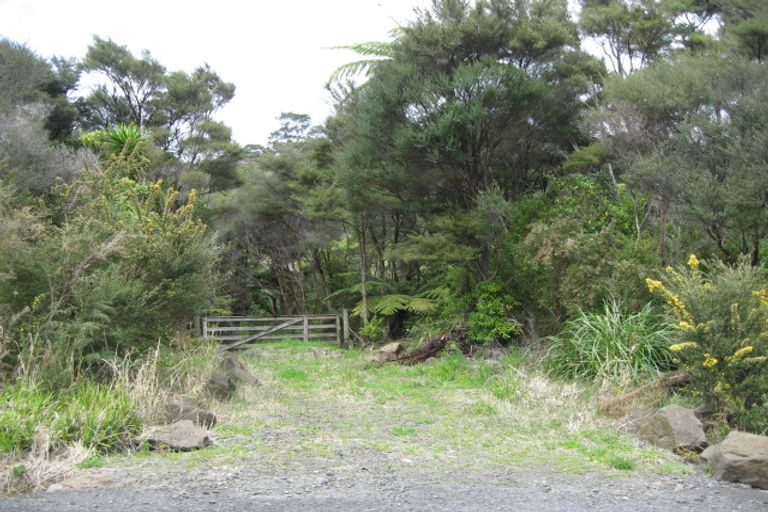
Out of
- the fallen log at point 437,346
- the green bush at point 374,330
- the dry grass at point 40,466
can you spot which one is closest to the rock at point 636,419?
the dry grass at point 40,466

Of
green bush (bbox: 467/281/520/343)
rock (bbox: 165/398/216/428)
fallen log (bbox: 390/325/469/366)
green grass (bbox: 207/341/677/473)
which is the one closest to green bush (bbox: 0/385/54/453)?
rock (bbox: 165/398/216/428)

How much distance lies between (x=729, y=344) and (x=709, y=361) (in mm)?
249

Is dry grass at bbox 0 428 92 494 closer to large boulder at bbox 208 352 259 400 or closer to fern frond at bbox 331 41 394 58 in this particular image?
large boulder at bbox 208 352 259 400

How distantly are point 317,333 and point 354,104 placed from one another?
6625mm

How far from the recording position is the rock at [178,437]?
621cm

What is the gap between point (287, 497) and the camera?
4902mm

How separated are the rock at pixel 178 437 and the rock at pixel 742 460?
4.43 m

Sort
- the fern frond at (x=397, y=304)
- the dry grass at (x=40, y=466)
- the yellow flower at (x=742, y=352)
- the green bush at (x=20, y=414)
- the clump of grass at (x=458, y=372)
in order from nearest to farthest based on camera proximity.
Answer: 1. the dry grass at (x=40, y=466)
2. the green bush at (x=20, y=414)
3. the yellow flower at (x=742, y=352)
4. the clump of grass at (x=458, y=372)
5. the fern frond at (x=397, y=304)

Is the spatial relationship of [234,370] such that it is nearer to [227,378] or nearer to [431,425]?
[227,378]

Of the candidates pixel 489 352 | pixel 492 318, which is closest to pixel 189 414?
pixel 489 352

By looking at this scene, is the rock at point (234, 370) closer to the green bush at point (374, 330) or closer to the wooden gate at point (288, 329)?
the green bush at point (374, 330)

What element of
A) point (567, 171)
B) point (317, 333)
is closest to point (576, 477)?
point (567, 171)

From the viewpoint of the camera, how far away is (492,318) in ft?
44.5

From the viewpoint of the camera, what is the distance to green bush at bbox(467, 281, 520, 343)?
1348 cm
